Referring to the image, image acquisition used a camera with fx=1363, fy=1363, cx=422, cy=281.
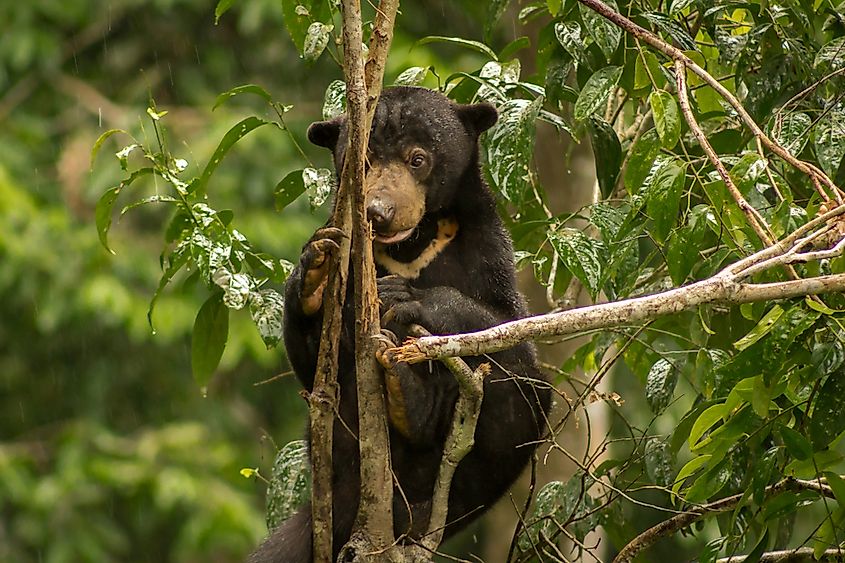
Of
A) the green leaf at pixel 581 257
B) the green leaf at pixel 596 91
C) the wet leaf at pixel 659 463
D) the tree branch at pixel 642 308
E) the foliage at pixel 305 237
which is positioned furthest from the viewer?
the wet leaf at pixel 659 463

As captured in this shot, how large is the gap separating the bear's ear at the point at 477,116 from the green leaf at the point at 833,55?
3.48 ft

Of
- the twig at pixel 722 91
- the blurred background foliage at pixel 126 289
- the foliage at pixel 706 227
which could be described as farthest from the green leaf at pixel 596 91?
the blurred background foliage at pixel 126 289

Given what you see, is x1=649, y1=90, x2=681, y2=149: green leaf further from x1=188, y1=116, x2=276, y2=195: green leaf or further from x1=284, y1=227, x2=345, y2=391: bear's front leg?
x1=188, y1=116, x2=276, y2=195: green leaf

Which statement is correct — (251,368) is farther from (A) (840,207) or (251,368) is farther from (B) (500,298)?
(A) (840,207)

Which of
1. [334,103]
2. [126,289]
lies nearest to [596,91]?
[334,103]

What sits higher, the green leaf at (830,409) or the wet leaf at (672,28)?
the wet leaf at (672,28)

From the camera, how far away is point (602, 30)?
3586 mm

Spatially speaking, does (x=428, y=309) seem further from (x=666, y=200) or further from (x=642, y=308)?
(x=642, y=308)

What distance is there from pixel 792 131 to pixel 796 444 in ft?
2.88

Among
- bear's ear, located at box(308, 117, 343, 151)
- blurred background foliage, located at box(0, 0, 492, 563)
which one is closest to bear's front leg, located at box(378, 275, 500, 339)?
bear's ear, located at box(308, 117, 343, 151)

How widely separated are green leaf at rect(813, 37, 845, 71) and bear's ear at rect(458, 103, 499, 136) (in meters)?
1.06

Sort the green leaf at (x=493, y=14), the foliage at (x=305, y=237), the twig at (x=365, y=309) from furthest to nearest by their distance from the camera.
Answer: the green leaf at (x=493, y=14), the foliage at (x=305, y=237), the twig at (x=365, y=309)

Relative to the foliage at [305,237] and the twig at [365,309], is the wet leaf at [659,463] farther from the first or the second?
the twig at [365,309]

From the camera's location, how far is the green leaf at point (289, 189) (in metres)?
4.29
